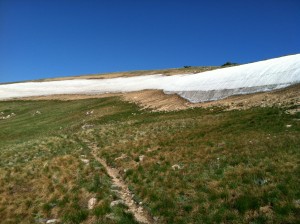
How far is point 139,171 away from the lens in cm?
2070

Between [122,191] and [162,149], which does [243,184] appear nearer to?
[122,191]

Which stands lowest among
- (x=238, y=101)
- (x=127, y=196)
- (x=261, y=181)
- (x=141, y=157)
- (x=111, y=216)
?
(x=111, y=216)

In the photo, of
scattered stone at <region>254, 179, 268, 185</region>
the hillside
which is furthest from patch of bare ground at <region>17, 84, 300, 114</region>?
scattered stone at <region>254, 179, 268, 185</region>

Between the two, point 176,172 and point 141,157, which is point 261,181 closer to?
point 176,172

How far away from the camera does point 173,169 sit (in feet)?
65.2

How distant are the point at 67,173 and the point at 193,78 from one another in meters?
34.8

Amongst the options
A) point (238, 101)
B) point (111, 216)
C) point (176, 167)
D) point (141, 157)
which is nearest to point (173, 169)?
point (176, 167)

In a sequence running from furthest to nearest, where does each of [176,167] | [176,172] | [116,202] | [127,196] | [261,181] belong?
[176,167] → [176,172] → [127,196] → [116,202] → [261,181]

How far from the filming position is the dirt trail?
15.2 metres

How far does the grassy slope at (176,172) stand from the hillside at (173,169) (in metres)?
0.06

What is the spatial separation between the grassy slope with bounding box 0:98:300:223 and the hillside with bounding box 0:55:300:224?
55mm

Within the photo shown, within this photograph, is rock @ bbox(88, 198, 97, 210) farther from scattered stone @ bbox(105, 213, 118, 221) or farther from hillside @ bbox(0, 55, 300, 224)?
scattered stone @ bbox(105, 213, 118, 221)

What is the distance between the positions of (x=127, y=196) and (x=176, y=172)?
10.6ft

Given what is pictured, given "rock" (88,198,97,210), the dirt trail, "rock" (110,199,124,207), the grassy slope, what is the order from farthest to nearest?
1. "rock" (88,198,97,210)
2. "rock" (110,199,124,207)
3. the dirt trail
4. the grassy slope
